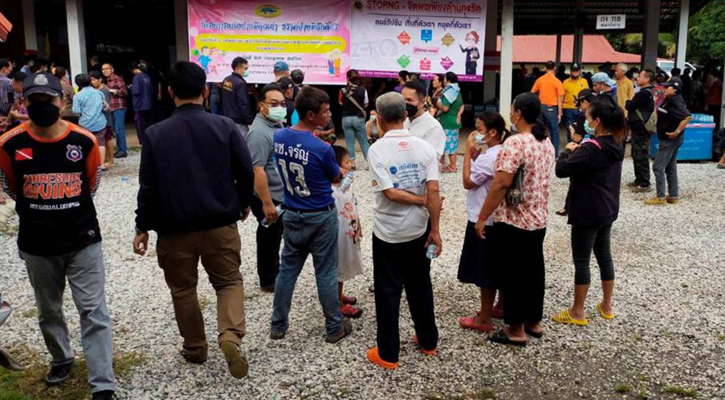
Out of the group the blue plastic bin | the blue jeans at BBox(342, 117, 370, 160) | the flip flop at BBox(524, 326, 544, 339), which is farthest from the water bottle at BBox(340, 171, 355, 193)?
the blue plastic bin

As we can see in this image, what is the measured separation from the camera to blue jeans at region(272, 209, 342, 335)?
13.8 feet

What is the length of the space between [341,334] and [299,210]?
913 mm

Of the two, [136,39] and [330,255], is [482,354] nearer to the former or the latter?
[330,255]

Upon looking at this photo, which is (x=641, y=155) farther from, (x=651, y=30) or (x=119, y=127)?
(x=119, y=127)

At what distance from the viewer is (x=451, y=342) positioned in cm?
443

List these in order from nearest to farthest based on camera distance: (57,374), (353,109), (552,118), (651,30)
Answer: (57,374)
(353,109)
(552,118)
(651,30)

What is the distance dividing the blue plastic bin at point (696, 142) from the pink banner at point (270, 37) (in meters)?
6.20

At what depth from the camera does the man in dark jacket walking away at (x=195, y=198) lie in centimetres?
355

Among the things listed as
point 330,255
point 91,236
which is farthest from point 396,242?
point 91,236

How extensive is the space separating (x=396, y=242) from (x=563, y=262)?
9.39ft

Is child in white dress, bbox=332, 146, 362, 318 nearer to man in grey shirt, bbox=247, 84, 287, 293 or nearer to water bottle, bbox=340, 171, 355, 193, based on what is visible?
water bottle, bbox=340, 171, 355, 193

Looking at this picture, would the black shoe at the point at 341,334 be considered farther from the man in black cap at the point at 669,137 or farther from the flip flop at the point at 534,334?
the man in black cap at the point at 669,137

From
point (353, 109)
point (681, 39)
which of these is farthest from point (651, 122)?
point (681, 39)

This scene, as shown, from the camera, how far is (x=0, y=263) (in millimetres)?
6254
